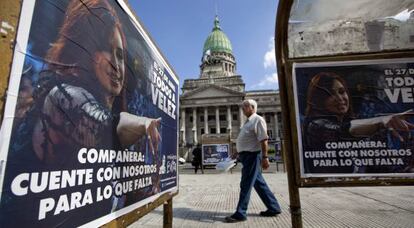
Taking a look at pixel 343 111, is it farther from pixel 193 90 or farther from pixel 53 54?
pixel 193 90

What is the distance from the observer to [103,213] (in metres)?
1.14

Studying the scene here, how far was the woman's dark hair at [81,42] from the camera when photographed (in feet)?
3.00

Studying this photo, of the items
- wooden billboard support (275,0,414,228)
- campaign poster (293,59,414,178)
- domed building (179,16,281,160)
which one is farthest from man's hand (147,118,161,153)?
domed building (179,16,281,160)

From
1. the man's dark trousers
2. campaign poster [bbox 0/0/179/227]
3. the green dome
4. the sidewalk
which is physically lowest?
the sidewalk

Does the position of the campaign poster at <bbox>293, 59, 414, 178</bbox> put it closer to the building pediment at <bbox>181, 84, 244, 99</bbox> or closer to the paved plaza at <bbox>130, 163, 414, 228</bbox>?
the paved plaza at <bbox>130, 163, 414, 228</bbox>

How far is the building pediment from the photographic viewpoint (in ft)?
172

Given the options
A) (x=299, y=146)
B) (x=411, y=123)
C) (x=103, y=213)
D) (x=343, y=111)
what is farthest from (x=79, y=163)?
(x=411, y=123)

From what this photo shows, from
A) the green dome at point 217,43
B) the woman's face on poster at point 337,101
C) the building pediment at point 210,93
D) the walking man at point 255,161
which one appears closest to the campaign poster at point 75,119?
the woman's face on poster at point 337,101

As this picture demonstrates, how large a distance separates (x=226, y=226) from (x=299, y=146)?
1531 millimetres

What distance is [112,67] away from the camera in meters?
1.29

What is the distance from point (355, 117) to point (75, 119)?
196 centimetres

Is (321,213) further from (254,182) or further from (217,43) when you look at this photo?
(217,43)

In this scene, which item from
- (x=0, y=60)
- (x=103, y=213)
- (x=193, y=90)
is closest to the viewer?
(x=0, y=60)

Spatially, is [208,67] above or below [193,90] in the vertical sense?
above
